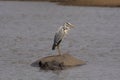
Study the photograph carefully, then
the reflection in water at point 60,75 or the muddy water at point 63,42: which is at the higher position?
the muddy water at point 63,42

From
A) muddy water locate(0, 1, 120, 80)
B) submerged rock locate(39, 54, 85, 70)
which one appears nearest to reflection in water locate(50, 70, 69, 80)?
muddy water locate(0, 1, 120, 80)


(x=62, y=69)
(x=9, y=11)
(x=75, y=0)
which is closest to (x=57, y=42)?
(x=62, y=69)

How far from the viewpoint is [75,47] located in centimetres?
2331

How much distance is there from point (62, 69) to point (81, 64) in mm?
764

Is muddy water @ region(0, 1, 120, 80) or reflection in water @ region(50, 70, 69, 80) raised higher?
muddy water @ region(0, 1, 120, 80)

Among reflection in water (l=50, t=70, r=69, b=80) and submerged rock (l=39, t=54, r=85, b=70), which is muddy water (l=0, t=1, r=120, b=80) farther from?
submerged rock (l=39, t=54, r=85, b=70)

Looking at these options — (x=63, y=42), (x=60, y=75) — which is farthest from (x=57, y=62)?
(x=63, y=42)

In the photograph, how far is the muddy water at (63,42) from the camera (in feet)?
57.9

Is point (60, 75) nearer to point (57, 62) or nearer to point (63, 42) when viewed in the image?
point (57, 62)

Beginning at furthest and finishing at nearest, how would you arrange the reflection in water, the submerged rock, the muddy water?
the submerged rock, the muddy water, the reflection in water

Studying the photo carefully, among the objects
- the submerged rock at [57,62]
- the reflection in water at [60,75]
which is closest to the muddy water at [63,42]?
the reflection in water at [60,75]

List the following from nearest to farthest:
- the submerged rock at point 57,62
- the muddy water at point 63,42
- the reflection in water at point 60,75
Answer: the reflection in water at point 60,75 < the muddy water at point 63,42 < the submerged rock at point 57,62

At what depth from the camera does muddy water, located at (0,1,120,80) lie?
17.7 meters

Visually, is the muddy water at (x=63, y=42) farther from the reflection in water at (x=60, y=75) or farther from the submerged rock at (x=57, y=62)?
the submerged rock at (x=57, y=62)
